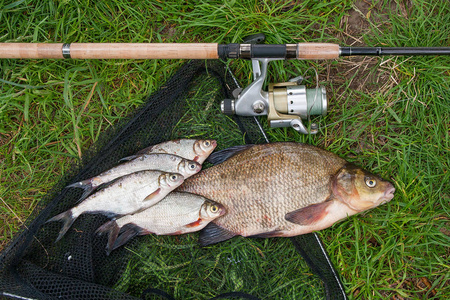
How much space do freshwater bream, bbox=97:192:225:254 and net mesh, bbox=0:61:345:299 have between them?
0.13 metres

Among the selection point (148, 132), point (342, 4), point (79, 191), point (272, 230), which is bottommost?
point (272, 230)

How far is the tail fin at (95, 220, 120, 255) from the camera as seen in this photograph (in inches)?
113

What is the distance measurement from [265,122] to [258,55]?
75cm

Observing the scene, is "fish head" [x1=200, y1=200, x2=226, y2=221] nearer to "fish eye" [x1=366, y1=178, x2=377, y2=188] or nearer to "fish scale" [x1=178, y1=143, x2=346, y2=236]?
"fish scale" [x1=178, y1=143, x2=346, y2=236]

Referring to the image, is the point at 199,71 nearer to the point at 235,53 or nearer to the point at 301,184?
Answer: the point at 235,53

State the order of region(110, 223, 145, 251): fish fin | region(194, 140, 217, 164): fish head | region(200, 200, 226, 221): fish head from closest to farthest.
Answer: region(200, 200, 226, 221): fish head, region(110, 223, 145, 251): fish fin, region(194, 140, 217, 164): fish head

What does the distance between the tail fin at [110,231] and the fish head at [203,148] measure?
0.83 meters

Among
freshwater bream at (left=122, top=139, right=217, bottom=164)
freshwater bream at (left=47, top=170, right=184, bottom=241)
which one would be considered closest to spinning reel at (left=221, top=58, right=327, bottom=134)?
freshwater bream at (left=122, top=139, right=217, bottom=164)

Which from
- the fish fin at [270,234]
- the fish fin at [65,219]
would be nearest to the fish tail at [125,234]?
the fish fin at [65,219]

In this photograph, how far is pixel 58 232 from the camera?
2895 mm

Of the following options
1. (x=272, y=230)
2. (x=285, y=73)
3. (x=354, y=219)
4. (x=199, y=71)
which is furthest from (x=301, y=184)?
(x=199, y=71)

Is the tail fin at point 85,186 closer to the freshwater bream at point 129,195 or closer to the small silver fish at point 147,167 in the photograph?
the small silver fish at point 147,167

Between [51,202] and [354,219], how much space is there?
2.45 meters

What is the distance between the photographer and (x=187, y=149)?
9.87ft
